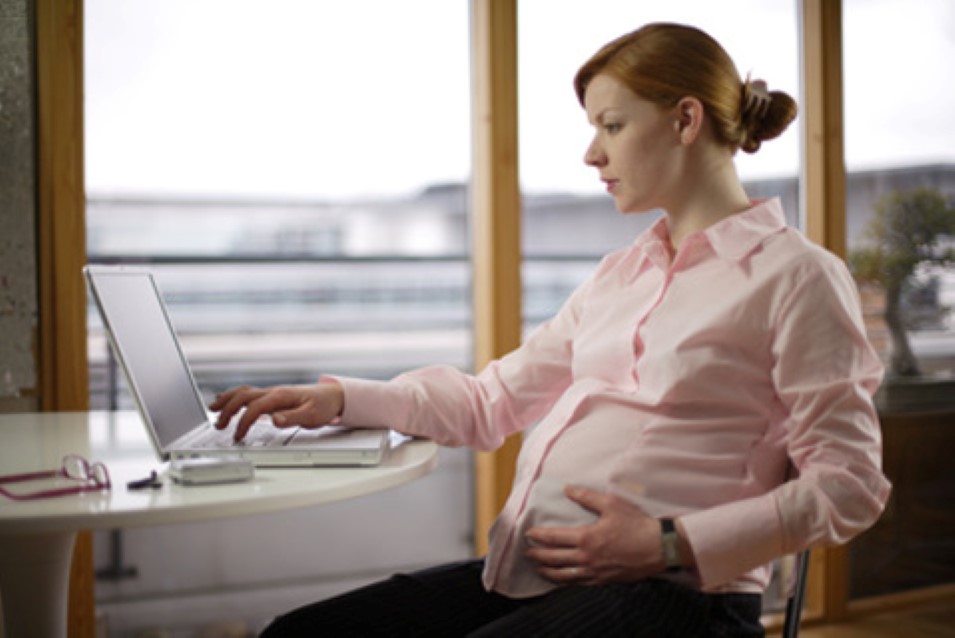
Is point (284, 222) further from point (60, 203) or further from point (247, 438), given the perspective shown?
point (247, 438)

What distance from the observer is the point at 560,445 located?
4.33 ft

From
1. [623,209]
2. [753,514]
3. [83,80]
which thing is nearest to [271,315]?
[83,80]

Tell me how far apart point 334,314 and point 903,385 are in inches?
68.9

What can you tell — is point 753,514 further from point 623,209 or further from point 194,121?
point 194,121

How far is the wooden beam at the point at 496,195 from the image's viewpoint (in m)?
2.54

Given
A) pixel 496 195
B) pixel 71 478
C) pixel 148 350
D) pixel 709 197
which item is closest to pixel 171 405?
pixel 148 350

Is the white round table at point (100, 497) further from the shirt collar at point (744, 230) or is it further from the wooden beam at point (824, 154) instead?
the wooden beam at point (824, 154)

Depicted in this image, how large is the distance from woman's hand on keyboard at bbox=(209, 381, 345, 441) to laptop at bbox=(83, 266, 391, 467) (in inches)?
0.8

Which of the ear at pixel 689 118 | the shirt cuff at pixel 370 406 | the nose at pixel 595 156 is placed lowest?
the shirt cuff at pixel 370 406

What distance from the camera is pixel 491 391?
1.53 meters

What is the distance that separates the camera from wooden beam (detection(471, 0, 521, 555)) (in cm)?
254

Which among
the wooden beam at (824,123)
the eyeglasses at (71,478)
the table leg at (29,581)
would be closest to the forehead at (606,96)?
the eyeglasses at (71,478)

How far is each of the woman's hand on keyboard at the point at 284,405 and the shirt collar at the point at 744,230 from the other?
58cm

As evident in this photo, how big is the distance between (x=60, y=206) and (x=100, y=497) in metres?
1.27
